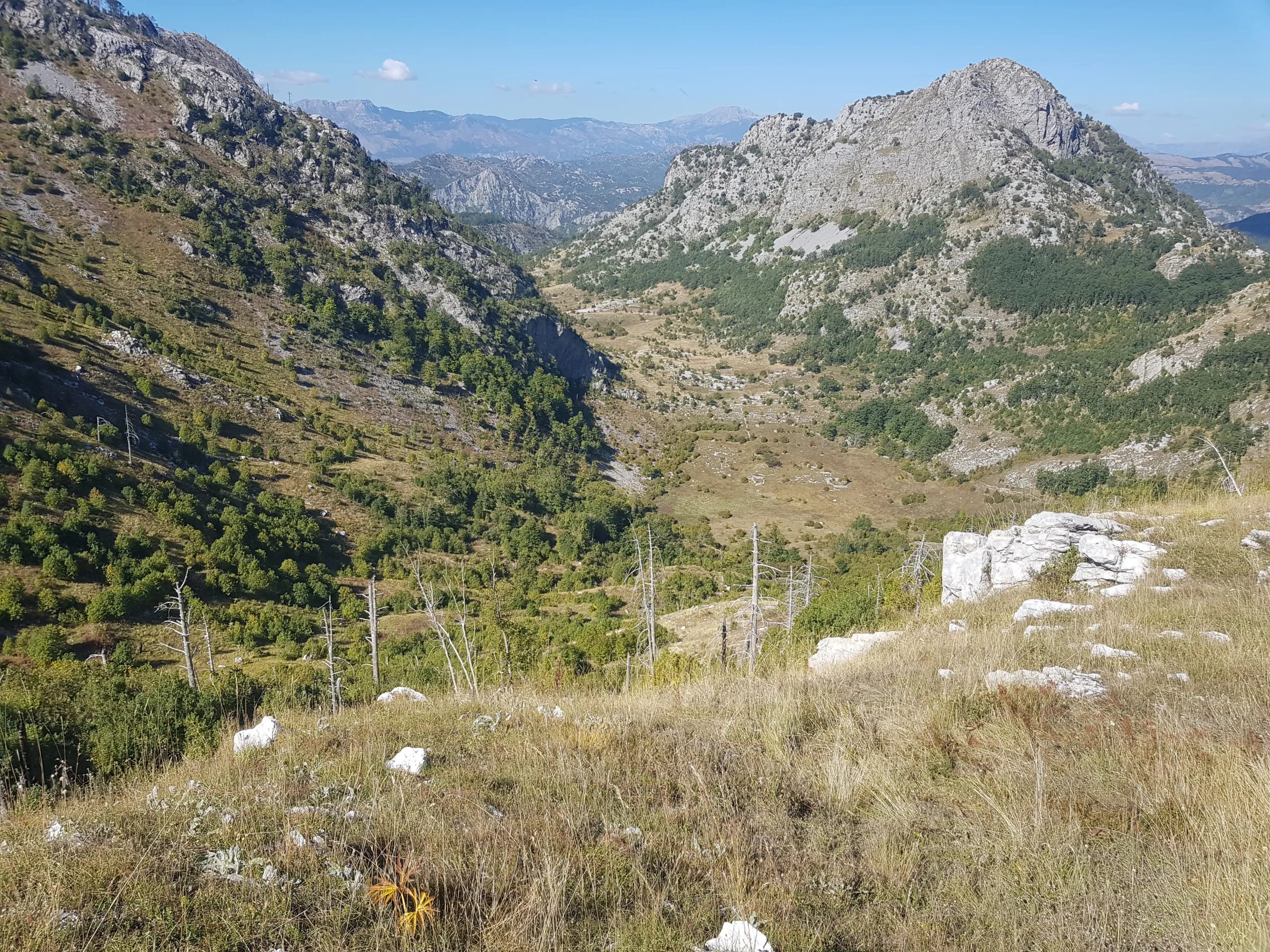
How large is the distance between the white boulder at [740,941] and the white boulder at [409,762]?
2846mm

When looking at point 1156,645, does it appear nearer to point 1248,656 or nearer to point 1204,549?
point 1248,656

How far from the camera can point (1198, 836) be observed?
3.74 meters

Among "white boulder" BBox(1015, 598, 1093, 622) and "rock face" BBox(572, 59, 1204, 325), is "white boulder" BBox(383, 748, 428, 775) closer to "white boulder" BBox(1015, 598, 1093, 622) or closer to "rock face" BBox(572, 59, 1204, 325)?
"white boulder" BBox(1015, 598, 1093, 622)

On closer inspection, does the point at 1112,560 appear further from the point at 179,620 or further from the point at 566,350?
the point at 566,350

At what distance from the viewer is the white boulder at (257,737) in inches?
235

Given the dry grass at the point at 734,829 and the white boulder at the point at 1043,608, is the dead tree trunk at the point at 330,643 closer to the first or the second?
the dry grass at the point at 734,829

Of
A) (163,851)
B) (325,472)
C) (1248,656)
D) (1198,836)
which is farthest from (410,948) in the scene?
(325,472)

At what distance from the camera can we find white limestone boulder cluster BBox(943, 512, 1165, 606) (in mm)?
11820

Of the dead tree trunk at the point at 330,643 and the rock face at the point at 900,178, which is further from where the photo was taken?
the rock face at the point at 900,178

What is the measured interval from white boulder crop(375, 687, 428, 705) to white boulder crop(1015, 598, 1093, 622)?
28.3 ft

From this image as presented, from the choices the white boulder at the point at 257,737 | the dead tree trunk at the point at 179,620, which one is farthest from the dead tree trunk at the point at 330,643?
the white boulder at the point at 257,737

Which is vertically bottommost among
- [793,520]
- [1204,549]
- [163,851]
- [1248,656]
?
[793,520]

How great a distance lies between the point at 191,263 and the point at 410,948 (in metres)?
60.5

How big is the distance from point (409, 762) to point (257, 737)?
2015mm
